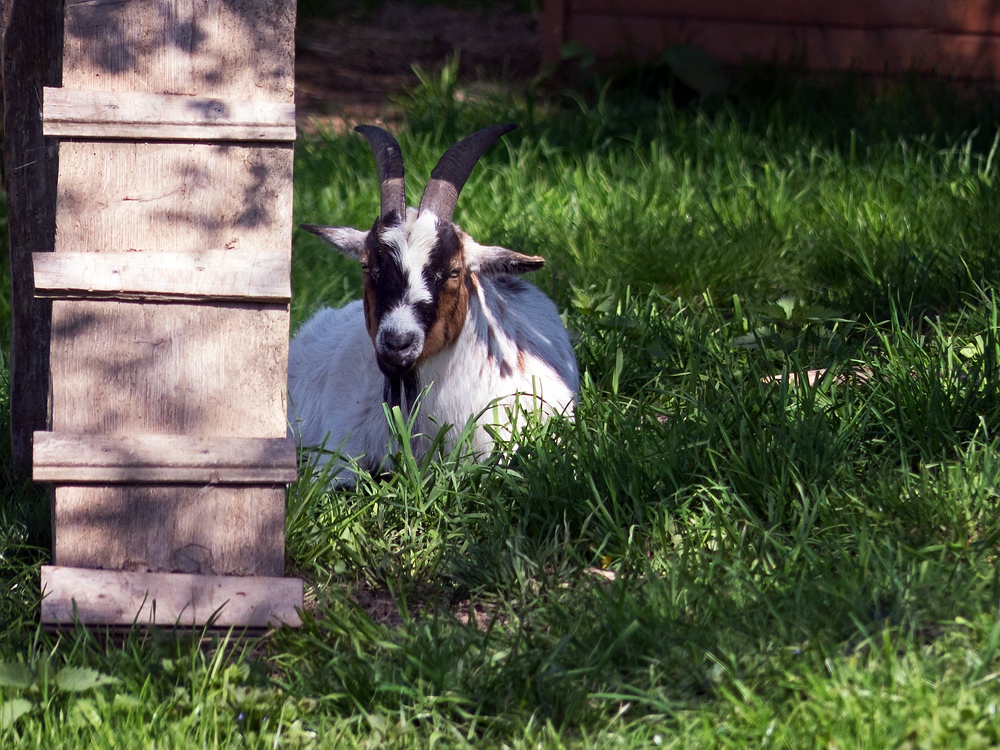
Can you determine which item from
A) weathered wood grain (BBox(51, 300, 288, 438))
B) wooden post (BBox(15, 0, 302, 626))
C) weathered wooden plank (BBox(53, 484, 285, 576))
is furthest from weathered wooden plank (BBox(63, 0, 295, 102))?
weathered wooden plank (BBox(53, 484, 285, 576))

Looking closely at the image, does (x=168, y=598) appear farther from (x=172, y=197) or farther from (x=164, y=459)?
(x=172, y=197)

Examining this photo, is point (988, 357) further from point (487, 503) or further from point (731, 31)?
point (731, 31)

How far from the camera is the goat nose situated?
3.96 metres

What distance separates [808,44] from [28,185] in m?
5.94

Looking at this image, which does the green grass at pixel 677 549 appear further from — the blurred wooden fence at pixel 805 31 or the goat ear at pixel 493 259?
the blurred wooden fence at pixel 805 31

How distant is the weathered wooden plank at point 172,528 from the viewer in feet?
10.3

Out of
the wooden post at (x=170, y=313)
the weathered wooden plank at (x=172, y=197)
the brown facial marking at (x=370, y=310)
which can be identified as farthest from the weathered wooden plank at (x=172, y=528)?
the brown facial marking at (x=370, y=310)

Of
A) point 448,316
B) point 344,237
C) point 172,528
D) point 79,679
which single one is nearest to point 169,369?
point 172,528

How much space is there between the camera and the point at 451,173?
4262 millimetres

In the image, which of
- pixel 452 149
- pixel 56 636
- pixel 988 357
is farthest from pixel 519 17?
pixel 56 636

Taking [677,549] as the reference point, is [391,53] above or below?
above

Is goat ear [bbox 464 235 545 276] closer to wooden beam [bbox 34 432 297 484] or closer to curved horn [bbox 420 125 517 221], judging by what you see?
curved horn [bbox 420 125 517 221]

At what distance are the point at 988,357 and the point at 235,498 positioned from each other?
2.32m

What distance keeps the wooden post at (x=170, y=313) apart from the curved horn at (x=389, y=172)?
83 centimetres
